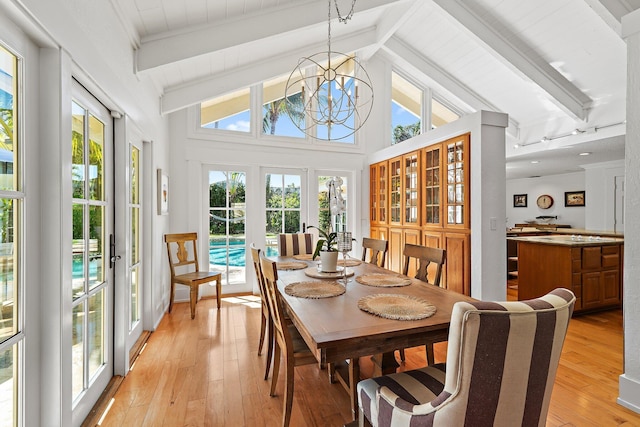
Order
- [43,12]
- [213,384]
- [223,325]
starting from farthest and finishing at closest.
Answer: [223,325], [213,384], [43,12]

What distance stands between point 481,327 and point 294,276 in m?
1.48

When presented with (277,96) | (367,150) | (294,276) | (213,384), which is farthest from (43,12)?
(367,150)

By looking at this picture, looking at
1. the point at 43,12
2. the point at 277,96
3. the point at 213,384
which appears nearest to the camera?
the point at 43,12

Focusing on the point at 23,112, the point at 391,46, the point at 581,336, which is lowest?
the point at 581,336

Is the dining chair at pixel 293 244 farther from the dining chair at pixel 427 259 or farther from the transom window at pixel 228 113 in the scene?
the transom window at pixel 228 113

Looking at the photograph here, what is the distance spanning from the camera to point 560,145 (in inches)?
181

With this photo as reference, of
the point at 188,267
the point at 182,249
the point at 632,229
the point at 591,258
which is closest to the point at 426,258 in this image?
the point at 632,229

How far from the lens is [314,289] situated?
5.74 ft

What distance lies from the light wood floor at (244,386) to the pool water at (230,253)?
4.27ft

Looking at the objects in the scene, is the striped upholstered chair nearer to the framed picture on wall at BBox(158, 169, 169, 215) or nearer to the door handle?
the door handle

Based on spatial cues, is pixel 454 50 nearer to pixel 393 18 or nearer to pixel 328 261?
pixel 393 18

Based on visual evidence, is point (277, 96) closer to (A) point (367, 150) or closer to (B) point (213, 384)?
(A) point (367, 150)

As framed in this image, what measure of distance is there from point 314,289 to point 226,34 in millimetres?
2090

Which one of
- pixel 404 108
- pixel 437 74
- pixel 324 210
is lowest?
pixel 324 210
